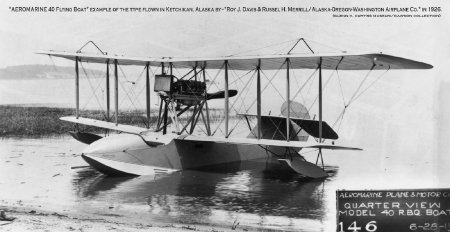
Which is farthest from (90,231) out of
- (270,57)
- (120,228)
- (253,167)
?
(253,167)

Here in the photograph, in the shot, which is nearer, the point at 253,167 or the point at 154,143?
the point at 154,143

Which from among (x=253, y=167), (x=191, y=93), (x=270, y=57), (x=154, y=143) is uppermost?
(x=270, y=57)

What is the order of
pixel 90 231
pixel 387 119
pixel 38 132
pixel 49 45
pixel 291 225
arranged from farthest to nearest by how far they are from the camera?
pixel 38 132 → pixel 49 45 → pixel 387 119 → pixel 291 225 → pixel 90 231

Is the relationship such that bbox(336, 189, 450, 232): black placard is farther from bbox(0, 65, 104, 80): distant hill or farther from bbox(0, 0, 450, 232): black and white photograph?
bbox(0, 65, 104, 80): distant hill

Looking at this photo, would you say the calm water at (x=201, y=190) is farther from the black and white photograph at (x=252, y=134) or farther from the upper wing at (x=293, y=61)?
the upper wing at (x=293, y=61)

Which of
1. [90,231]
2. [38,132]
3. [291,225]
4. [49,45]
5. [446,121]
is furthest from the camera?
[38,132]

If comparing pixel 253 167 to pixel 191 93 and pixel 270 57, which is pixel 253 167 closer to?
pixel 191 93


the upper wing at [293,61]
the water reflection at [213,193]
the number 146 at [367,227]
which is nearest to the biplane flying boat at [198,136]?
the upper wing at [293,61]

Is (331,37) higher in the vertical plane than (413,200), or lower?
higher
